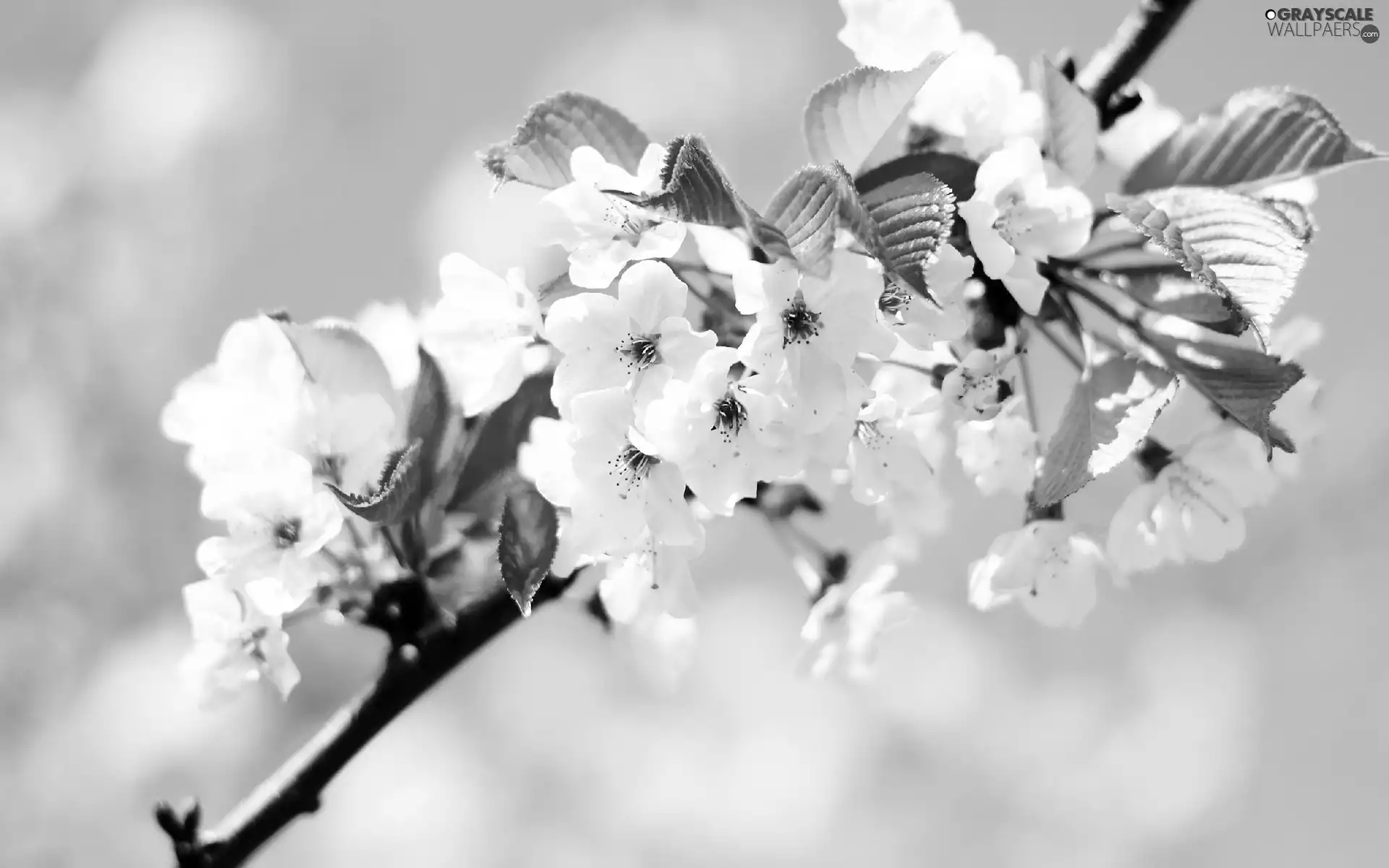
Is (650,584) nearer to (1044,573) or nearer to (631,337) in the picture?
(631,337)

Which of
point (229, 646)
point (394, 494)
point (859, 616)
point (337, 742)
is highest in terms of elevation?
point (394, 494)

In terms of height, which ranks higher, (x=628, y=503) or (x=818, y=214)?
(x=818, y=214)

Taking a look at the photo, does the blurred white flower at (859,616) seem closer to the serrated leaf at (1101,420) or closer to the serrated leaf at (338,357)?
the serrated leaf at (1101,420)

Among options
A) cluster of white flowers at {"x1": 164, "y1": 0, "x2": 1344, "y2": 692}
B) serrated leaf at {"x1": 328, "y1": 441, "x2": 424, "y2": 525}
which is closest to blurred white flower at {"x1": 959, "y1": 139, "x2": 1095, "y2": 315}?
cluster of white flowers at {"x1": 164, "y1": 0, "x2": 1344, "y2": 692}

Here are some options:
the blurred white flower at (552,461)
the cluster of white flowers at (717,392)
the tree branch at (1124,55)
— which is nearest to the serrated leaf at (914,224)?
the cluster of white flowers at (717,392)

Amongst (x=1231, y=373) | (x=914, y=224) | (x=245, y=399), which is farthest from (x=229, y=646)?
(x=1231, y=373)

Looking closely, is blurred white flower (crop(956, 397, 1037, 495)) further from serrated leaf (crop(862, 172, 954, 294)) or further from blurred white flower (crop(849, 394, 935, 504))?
serrated leaf (crop(862, 172, 954, 294))
